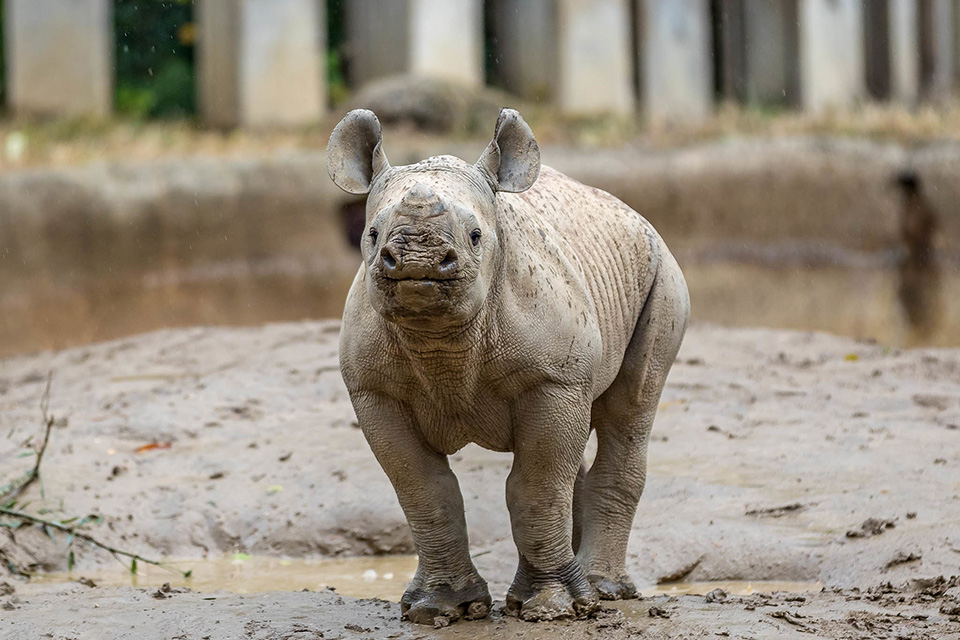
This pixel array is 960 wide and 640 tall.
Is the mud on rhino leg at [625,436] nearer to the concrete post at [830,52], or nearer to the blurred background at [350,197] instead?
→ the blurred background at [350,197]

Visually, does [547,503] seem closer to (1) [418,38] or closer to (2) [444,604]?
(2) [444,604]

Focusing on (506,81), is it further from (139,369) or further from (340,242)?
(139,369)

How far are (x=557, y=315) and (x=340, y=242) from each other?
A: 295 inches

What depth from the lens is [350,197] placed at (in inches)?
477

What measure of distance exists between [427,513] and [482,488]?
239 centimetres

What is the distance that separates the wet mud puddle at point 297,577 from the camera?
6.48 metres

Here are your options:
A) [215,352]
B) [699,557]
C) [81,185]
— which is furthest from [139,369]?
[699,557]

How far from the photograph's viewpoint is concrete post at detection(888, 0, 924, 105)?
60.1 feet

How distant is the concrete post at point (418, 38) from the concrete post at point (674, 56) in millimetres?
2128

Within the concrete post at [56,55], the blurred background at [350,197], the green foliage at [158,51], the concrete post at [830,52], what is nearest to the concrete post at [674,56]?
the blurred background at [350,197]

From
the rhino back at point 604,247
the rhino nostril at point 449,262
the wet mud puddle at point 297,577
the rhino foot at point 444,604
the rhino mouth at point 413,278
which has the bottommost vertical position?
the wet mud puddle at point 297,577

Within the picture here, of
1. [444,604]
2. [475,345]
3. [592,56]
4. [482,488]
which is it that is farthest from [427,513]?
[592,56]

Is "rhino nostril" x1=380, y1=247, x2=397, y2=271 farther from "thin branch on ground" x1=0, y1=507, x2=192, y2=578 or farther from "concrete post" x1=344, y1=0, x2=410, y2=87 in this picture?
"concrete post" x1=344, y1=0, x2=410, y2=87

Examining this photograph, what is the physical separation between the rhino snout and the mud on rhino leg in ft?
6.08
